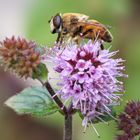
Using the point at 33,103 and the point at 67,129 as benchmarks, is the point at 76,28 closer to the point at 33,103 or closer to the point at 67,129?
the point at 33,103

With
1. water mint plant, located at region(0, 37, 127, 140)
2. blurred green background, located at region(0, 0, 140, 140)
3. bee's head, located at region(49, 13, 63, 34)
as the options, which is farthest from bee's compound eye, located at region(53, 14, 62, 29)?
blurred green background, located at region(0, 0, 140, 140)

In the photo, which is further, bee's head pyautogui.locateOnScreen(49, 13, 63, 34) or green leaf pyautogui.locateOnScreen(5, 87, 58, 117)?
bee's head pyautogui.locateOnScreen(49, 13, 63, 34)

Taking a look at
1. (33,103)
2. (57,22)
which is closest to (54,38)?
(57,22)

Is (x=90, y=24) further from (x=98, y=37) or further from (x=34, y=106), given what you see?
(x=34, y=106)

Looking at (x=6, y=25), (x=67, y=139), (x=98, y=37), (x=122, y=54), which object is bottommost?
(x=67, y=139)

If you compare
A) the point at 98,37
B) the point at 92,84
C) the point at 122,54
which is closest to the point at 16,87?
the point at 122,54

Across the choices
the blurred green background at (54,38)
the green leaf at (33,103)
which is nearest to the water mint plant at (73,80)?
the green leaf at (33,103)

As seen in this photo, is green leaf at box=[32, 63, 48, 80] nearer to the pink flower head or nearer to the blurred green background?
the pink flower head
